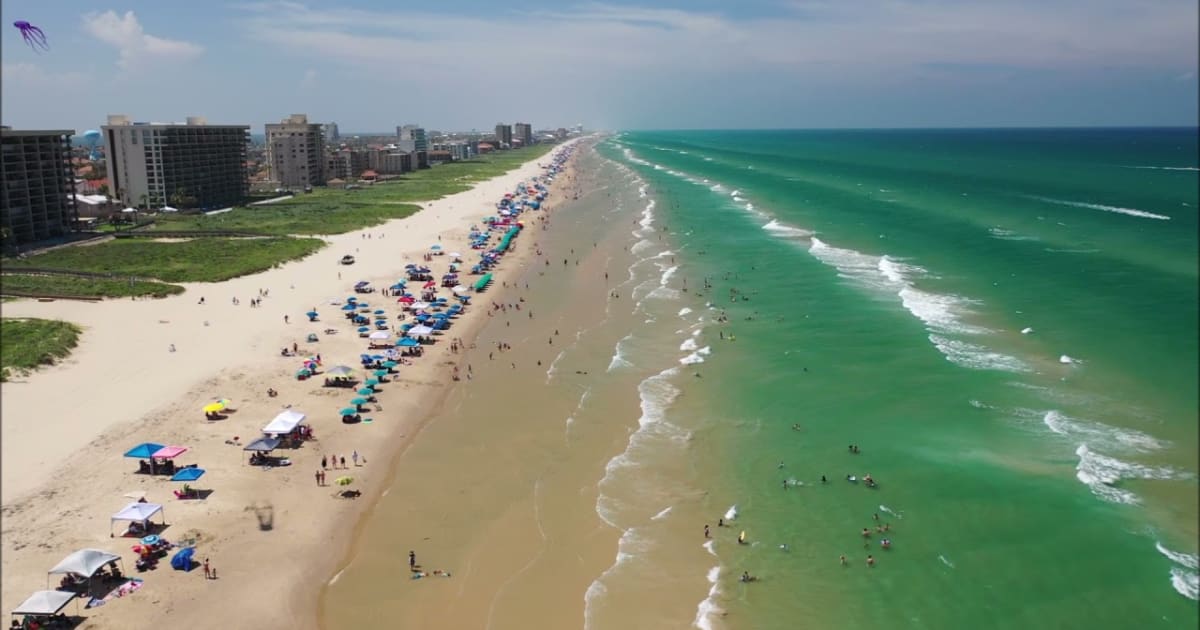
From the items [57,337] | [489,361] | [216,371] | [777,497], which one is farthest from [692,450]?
[57,337]

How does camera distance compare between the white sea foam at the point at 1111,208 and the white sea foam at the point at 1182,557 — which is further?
the white sea foam at the point at 1111,208

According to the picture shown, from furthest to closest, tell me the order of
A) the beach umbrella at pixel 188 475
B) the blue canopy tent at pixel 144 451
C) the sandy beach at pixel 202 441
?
the blue canopy tent at pixel 144 451 → the beach umbrella at pixel 188 475 → the sandy beach at pixel 202 441

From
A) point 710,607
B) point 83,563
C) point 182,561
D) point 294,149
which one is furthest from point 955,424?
point 294,149

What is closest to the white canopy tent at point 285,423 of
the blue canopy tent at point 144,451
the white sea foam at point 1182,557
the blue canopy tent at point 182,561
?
the blue canopy tent at point 144,451

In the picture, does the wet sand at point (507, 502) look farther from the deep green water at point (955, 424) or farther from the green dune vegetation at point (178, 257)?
the green dune vegetation at point (178, 257)

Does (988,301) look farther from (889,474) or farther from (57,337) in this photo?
(57,337)

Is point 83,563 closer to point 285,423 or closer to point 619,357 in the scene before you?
point 285,423

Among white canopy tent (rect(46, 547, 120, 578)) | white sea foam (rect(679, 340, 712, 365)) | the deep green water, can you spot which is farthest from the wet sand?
white canopy tent (rect(46, 547, 120, 578))
